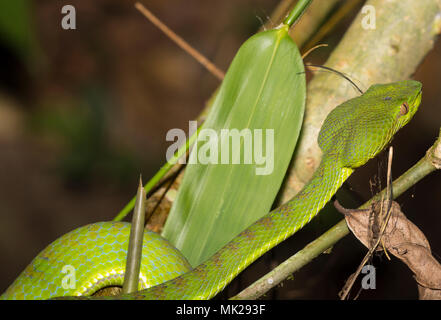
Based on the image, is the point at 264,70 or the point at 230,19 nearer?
the point at 264,70

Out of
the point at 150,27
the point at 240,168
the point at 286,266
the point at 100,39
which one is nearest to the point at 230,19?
the point at 150,27

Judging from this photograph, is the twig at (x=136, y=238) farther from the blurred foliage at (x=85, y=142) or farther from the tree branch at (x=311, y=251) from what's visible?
the blurred foliage at (x=85, y=142)

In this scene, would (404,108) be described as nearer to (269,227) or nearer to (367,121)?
(367,121)

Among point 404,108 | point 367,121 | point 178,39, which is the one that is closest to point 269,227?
point 367,121

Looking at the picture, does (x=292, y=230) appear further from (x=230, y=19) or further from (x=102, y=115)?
(x=230, y=19)

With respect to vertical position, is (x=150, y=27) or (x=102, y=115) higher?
(x=150, y=27)

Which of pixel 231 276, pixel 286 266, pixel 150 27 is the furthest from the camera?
pixel 150 27
